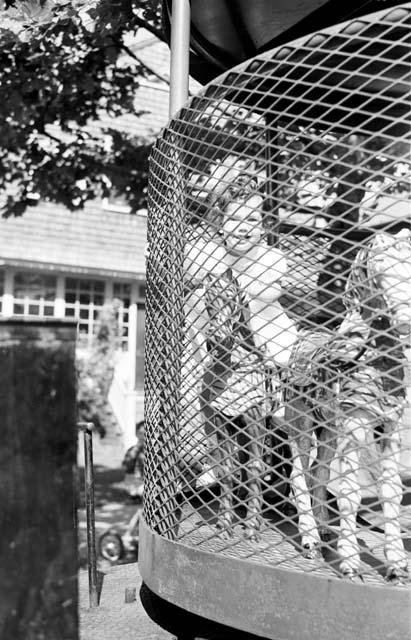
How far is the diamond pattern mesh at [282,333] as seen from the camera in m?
3.09

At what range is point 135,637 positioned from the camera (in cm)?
388

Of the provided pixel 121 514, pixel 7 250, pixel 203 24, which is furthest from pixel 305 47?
pixel 7 250

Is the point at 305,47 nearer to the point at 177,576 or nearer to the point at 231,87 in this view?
the point at 231,87

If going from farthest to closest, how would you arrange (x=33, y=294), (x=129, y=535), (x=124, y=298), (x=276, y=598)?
(x=124, y=298)
(x=33, y=294)
(x=129, y=535)
(x=276, y=598)

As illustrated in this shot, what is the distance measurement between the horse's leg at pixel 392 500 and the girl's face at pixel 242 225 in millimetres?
920

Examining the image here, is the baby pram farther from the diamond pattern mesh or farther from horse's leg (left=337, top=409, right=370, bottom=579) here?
horse's leg (left=337, top=409, right=370, bottom=579)

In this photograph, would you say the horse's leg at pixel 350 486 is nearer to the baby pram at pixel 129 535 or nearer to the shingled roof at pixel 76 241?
the baby pram at pixel 129 535

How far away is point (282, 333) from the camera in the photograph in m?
3.79

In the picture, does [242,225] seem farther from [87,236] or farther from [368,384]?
[87,236]

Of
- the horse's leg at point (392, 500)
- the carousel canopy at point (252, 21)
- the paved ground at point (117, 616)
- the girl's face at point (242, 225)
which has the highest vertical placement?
the carousel canopy at point (252, 21)

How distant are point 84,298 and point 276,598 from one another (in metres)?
17.3

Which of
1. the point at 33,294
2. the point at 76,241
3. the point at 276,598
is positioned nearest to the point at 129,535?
the point at 276,598

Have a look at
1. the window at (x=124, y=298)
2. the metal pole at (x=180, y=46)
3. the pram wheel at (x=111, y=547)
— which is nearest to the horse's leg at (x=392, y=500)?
the metal pole at (x=180, y=46)

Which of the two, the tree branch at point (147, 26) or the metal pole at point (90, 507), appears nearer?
the metal pole at point (90, 507)
